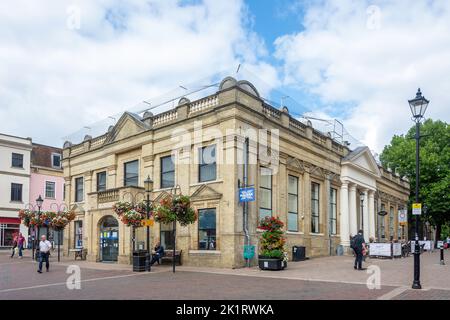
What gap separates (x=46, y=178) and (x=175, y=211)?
34.4 metres

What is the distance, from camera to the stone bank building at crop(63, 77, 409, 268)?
22094 mm

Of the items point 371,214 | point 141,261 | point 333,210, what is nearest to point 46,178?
point 333,210

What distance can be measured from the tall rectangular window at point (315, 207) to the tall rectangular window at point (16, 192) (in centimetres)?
3236

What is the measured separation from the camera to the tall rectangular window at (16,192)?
152 feet

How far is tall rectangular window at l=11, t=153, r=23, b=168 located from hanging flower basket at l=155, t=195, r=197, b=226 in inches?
1244

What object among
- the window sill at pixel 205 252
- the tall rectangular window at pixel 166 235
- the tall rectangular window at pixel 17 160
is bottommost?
the window sill at pixel 205 252

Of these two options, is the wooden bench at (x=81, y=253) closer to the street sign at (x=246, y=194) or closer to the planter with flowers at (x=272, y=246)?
the street sign at (x=246, y=194)

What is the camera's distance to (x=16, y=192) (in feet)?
153

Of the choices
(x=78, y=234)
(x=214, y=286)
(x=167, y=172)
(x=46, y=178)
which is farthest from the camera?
(x=46, y=178)

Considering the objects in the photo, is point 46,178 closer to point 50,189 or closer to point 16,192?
point 50,189

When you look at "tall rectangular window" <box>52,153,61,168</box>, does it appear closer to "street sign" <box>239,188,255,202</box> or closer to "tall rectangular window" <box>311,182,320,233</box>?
"tall rectangular window" <box>311,182,320,233</box>

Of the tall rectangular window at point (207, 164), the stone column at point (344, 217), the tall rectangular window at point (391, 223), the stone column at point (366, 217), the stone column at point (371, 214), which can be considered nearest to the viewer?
the tall rectangular window at point (207, 164)

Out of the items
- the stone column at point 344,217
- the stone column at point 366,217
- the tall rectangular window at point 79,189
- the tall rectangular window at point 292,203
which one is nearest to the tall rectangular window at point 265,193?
the tall rectangular window at point 292,203
